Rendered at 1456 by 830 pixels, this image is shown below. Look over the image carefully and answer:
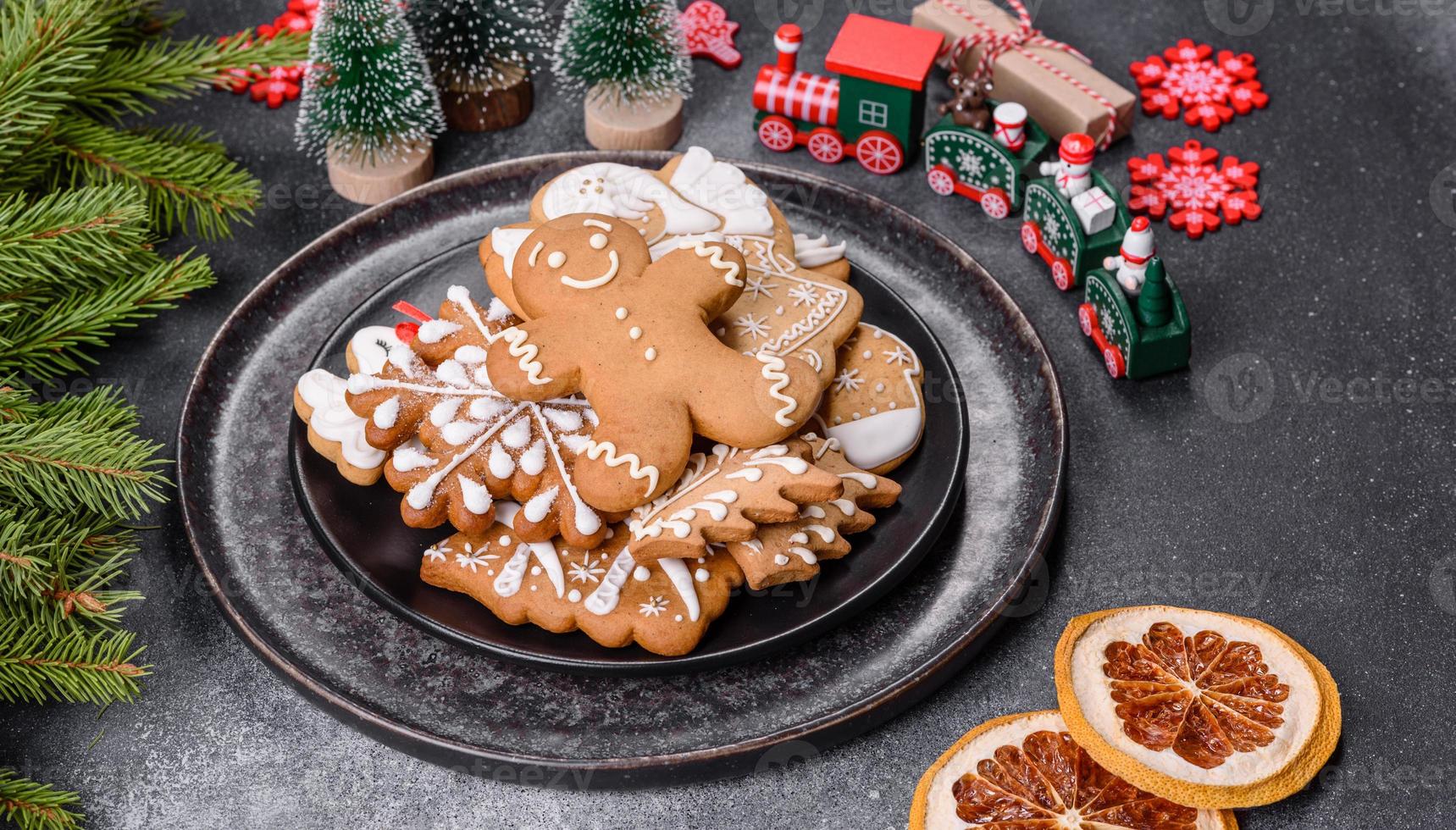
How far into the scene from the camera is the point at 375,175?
9.82ft

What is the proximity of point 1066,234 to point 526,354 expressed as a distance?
1170 mm

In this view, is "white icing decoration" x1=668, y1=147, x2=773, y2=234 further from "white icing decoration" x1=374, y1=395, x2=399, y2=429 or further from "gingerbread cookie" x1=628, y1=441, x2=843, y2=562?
"white icing decoration" x1=374, y1=395, x2=399, y2=429

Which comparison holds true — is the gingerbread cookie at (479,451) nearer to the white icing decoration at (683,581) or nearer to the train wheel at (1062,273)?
the white icing decoration at (683,581)

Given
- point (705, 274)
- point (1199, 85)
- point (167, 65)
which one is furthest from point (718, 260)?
point (1199, 85)

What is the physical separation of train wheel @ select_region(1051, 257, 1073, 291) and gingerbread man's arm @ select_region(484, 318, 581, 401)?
1.12 metres

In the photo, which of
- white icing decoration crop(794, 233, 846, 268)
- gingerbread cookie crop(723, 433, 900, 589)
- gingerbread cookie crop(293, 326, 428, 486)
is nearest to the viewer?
gingerbread cookie crop(723, 433, 900, 589)

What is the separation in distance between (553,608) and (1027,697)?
0.77m

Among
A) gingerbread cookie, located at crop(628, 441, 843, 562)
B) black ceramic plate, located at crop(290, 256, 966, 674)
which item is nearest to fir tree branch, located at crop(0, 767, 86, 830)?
black ceramic plate, located at crop(290, 256, 966, 674)

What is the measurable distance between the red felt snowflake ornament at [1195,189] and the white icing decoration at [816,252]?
0.79 meters

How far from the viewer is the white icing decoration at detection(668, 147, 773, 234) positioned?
2.49 metres

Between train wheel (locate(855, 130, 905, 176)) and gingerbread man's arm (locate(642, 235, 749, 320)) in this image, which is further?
train wheel (locate(855, 130, 905, 176))

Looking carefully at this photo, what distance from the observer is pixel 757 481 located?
2090 mm

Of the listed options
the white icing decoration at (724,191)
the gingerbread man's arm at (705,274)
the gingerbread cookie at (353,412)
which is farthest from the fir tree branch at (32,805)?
the white icing decoration at (724,191)

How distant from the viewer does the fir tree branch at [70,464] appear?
2207 millimetres
